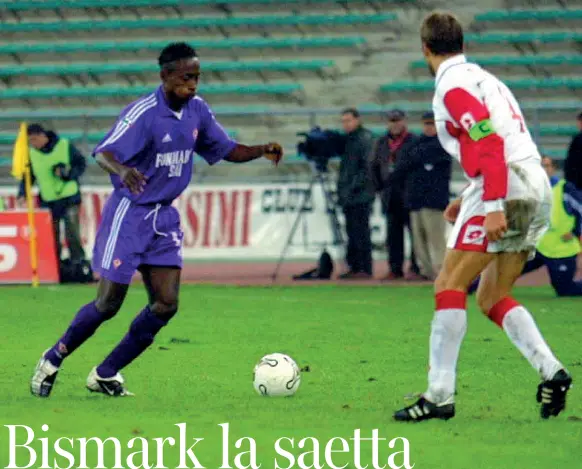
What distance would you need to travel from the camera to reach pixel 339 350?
36.1ft

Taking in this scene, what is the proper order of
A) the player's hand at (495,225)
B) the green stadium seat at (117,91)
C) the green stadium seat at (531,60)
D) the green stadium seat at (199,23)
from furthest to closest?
the green stadium seat at (199,23), the green stadium seat at (117,91), the green stadium seat at (531,60), the player's hand at (495,225)

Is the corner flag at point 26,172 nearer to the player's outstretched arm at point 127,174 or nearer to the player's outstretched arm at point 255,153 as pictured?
the player's outstretched arm at point 255,153

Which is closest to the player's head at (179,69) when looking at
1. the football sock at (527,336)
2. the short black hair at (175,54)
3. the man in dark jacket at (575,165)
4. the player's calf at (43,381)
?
the short black hair at (175,54)

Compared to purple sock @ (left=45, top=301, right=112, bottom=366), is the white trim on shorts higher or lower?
higher

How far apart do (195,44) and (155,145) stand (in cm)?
1713

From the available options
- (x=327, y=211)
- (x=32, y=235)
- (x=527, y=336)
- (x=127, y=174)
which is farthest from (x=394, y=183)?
(x=527, y=336)

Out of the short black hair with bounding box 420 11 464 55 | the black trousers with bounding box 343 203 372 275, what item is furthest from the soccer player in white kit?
the black trousers with bounding box 343 203 372 275

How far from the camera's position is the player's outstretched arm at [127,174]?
776 cm

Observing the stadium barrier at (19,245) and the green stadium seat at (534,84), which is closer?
the stadium barrier at (19,245)

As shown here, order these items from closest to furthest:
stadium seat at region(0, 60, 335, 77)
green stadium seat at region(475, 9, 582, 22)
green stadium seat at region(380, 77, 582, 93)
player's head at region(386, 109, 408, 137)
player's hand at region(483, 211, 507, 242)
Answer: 1. player's hand at region(483, 211, 507, 242)
2. player's head at region(386, 109, 408, 137)
3. green stadium seat at region(380, 77, 582, 93)
4. green stadium seat at region(475, 9, 582, 22)
5. stadium seat at region(0, 60, 335, 77)

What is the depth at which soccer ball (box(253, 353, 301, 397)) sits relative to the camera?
8.27 m

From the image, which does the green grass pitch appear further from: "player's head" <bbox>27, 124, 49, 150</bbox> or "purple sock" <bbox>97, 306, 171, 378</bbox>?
"player's head" <bbox>27, 124, 49, 150</bbox>

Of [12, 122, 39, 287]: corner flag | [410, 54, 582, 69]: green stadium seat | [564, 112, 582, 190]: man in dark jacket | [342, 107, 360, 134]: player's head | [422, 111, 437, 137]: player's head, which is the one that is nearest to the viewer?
[564, 112, 582, 190]: man in dark jacket

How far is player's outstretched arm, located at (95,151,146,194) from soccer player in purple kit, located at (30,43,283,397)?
6.1 inches
